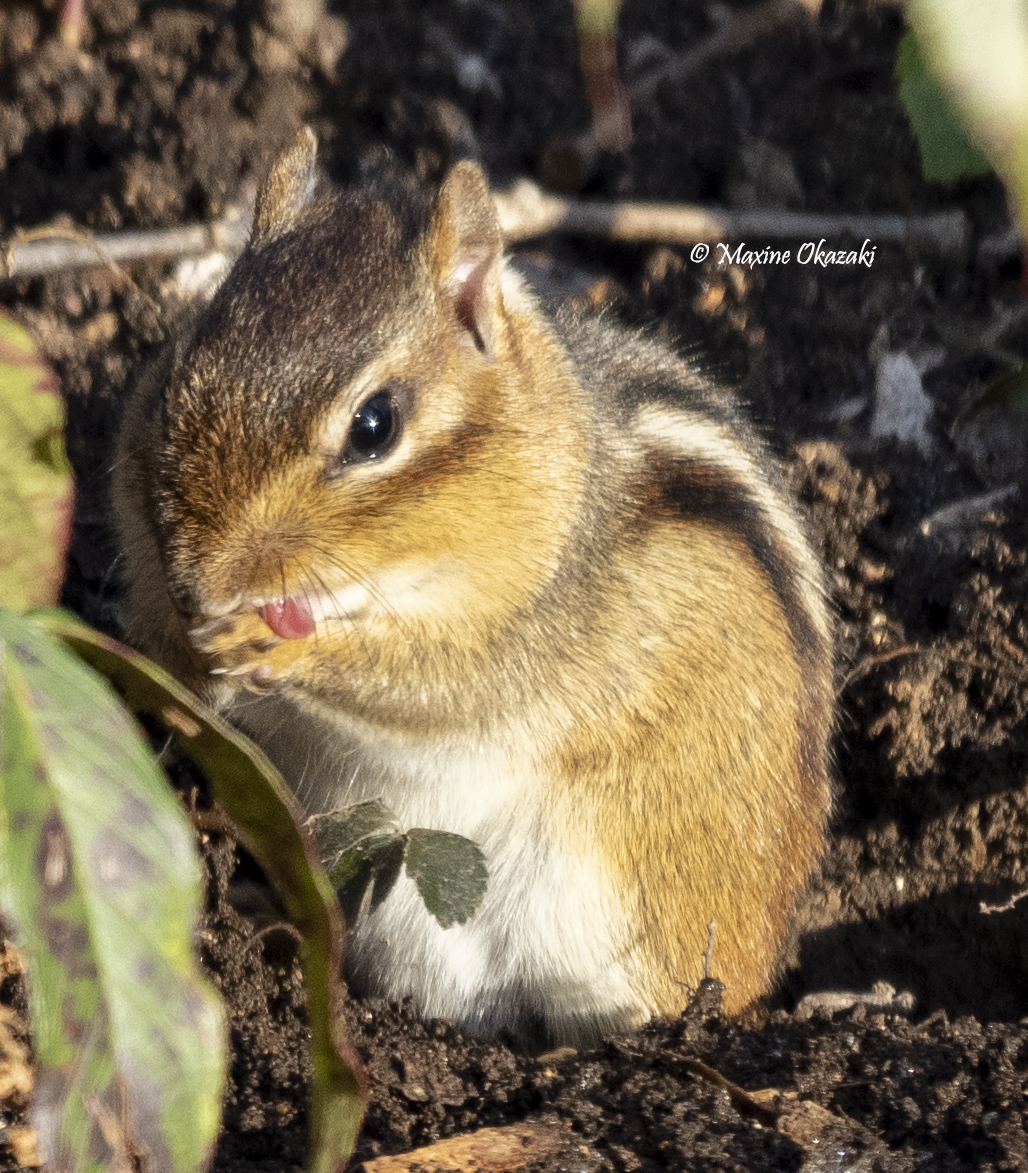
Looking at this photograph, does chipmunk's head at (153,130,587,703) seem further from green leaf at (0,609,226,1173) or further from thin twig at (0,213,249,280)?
thin twig at (0,213,249,280)

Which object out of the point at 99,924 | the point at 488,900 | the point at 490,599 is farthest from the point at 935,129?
the point at 99,924

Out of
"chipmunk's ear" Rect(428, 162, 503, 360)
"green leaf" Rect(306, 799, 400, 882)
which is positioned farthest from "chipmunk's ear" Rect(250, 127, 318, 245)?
"green leaf" Rect(306, 799, 400, 882)

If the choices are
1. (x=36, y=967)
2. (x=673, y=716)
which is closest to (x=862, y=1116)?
(x=673, y=716)

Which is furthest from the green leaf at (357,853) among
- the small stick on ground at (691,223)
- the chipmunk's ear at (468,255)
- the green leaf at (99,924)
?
the small stick on ground at (691,223)

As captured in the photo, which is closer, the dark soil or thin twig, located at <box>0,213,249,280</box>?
the dark soil

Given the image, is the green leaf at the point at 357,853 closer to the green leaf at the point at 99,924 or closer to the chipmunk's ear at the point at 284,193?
the chipmunk's ear at the point at 284,193

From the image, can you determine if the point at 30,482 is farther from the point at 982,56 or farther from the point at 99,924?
the point at 982,56
